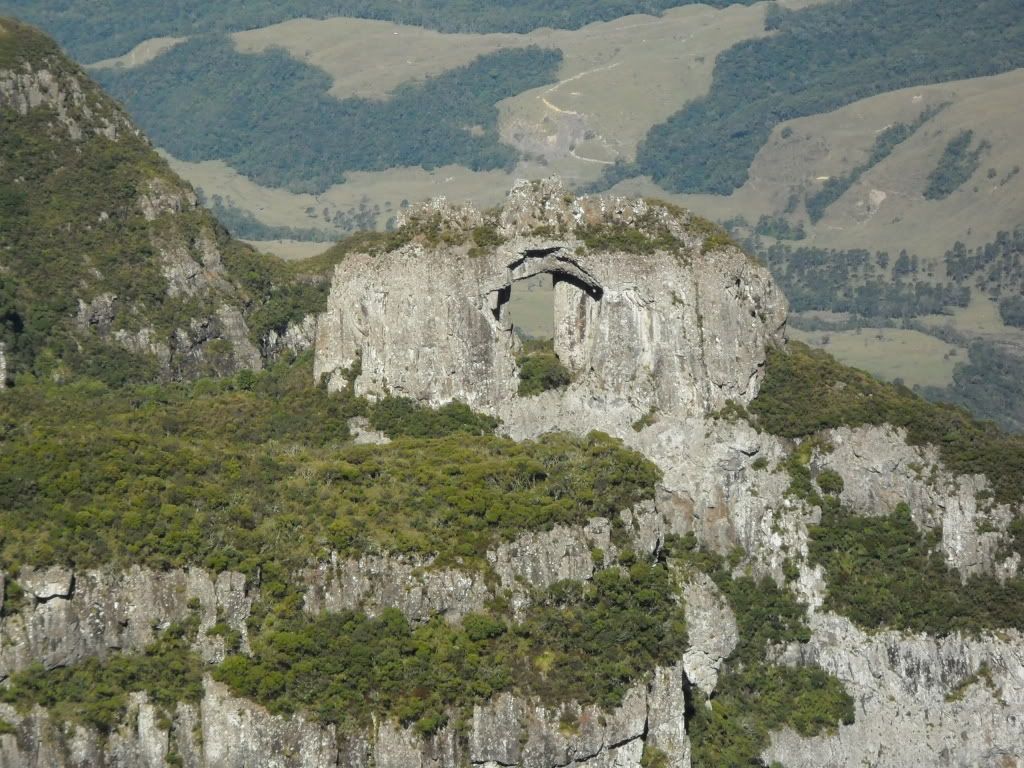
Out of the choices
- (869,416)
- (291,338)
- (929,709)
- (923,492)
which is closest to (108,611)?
(929,709)

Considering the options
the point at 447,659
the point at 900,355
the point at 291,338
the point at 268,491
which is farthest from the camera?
the point at 900,355

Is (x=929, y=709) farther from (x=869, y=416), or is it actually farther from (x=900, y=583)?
(x=869, y=416)

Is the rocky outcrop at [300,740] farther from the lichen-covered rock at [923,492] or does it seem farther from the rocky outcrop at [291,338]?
the rocky outcrop at [291,338]

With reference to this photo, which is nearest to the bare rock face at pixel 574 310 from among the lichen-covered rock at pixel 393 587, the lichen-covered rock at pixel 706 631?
the lichen-covered rock at pixel 706 631

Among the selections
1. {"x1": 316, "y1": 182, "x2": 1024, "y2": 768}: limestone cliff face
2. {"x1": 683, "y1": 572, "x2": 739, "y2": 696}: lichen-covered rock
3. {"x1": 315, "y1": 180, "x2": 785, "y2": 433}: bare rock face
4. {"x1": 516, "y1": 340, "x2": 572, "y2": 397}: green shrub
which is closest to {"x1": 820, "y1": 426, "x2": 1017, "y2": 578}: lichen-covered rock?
{"x1": 316, "y1": 182, "x2": 1024, "y2": 768}: limestone cliff face

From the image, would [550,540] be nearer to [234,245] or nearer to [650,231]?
[650,231]

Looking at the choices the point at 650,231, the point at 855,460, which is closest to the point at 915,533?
the point at 855,460
